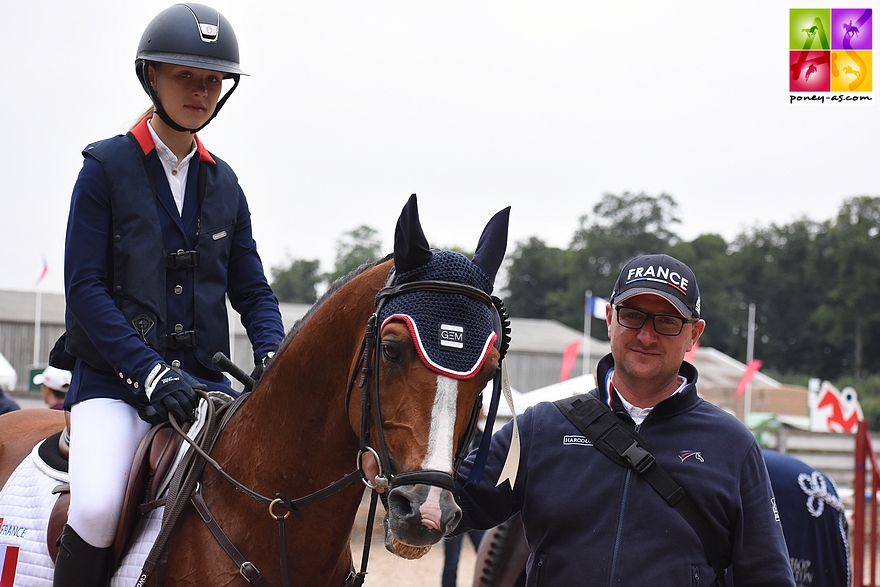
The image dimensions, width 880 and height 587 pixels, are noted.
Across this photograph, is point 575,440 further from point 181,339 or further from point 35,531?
point 35,531

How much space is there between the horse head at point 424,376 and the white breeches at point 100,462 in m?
1.01

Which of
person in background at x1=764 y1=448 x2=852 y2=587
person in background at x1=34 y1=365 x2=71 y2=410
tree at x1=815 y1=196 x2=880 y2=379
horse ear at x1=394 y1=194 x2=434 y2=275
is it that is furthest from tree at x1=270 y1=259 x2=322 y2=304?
horse ear at x1=394 y1=194 x2=434 y2=275

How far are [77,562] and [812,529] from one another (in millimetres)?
3509

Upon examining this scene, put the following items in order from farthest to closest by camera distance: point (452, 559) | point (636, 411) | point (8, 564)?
point (452, 559)
point (8, 564)
point (636, 411)

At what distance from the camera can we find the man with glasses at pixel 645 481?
2725mm

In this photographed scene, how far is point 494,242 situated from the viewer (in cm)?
278

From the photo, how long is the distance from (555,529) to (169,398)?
1377 mm

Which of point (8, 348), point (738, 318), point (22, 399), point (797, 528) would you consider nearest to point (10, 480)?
point (797, 528)

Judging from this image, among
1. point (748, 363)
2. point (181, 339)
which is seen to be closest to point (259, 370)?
point (181, 339)

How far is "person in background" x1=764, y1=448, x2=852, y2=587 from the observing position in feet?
14.1

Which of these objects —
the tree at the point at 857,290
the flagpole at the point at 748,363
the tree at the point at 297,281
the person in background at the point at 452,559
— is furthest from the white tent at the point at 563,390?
the tree at the point at 297,281

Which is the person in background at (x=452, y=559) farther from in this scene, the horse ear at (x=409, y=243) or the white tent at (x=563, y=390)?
the horse ear at (x=409, y=243)

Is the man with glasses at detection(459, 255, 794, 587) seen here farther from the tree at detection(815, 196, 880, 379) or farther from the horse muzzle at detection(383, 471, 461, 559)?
the tree at detection(815, 196, 880, 379)

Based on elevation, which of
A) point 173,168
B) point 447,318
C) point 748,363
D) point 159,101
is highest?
point 159,101
